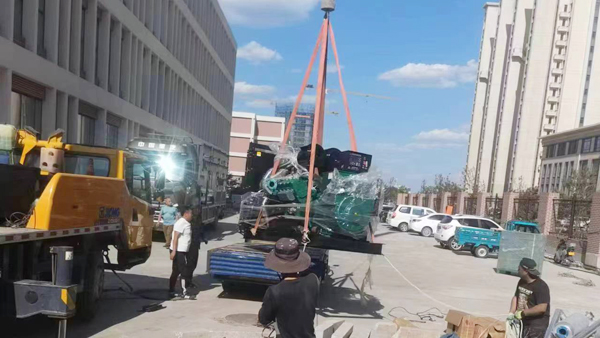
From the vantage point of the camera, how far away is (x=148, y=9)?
1103 inches

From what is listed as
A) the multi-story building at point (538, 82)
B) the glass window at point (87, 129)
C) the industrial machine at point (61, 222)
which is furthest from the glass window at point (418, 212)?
the multi-story building at point (538, 82)

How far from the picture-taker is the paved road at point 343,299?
726 centimetres

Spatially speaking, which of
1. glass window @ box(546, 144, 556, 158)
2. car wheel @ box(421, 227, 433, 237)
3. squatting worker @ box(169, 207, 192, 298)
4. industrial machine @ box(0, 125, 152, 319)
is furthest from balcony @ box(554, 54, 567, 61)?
industrial machine @ box(0, 125, 152, 319)

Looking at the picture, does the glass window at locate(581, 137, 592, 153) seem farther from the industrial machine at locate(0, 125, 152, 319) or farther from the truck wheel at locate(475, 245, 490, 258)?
the industrial machine at locate(0, 125, 152, 319)

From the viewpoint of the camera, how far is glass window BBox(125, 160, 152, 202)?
853cm

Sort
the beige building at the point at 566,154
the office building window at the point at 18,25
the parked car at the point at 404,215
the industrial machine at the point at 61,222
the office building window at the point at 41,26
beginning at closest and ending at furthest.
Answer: the industrial machine at the point at 61,222 < the office building window at the point at 18,25 < the office building window at the point at 41,26 < the parked car at the point at 404,215 < the beige building at the point at 566,154

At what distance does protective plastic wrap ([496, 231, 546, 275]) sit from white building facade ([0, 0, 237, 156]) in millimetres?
14730

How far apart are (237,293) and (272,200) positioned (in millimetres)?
2575

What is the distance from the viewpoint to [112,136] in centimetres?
2483

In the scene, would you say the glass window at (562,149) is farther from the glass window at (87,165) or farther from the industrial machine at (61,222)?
the glass window at (87,165)

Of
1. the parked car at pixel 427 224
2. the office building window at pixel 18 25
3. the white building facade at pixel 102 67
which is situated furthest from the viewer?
the parked car at pixel 427 224

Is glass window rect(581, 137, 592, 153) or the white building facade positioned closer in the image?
the white building facade

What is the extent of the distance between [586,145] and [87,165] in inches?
2364

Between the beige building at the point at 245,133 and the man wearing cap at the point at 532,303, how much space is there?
7126 cm
